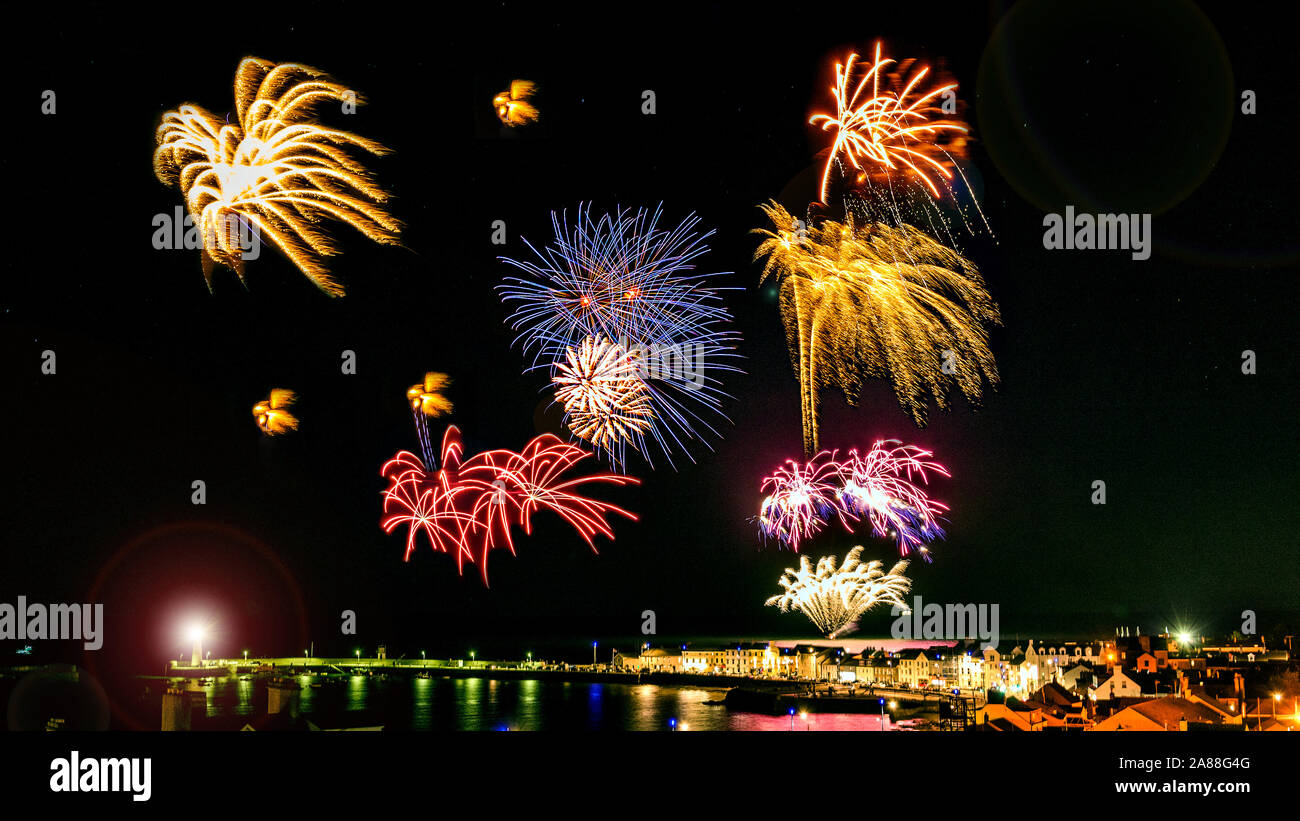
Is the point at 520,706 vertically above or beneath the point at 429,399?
beneath

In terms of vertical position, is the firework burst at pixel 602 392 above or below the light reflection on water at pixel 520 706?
above

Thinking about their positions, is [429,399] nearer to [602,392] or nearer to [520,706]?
[602,392]

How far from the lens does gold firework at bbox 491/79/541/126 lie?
674 inches

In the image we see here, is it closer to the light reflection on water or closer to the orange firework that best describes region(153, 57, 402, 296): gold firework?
the orange firework

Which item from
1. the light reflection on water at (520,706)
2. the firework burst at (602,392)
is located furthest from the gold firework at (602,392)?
the light reflection on water at (520,706)

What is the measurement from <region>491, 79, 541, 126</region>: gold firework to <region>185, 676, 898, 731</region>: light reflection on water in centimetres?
3726

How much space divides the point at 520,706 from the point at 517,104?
59262 millimetres

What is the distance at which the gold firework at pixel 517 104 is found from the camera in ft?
56.1

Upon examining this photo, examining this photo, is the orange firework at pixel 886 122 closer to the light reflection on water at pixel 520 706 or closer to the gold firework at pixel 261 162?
the gold firework at pixel 261 162

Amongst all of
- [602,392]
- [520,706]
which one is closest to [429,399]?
[602,392]

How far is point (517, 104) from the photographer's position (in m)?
Answer: 17.2

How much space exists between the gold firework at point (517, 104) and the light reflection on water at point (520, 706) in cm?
3726
